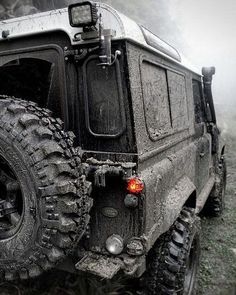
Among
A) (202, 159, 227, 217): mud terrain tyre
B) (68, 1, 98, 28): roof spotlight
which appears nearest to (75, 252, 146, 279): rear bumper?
(68, 1, 98, 28): roof spotlight

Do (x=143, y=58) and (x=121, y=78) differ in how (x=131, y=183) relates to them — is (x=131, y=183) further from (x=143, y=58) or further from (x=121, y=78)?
(x=143, y=58)

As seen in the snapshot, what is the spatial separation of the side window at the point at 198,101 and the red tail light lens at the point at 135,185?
2470mm

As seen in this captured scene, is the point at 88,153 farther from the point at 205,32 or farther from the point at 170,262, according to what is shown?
the point at 205,32

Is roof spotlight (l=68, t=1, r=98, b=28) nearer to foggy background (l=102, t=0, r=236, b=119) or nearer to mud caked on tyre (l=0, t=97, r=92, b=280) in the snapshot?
mud caked on tyre (l=0, t=97, r=92, b=280)

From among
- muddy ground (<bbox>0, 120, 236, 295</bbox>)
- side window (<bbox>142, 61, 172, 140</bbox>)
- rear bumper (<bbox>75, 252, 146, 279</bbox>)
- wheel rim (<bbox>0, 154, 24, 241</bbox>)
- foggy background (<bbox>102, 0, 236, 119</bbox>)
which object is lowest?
muddy ground (<bbox>0, 120, 236, 295</bbox>)

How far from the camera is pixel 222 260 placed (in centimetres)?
414

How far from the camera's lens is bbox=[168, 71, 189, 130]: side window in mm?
3217

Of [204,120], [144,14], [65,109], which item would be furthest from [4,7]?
[144,14]

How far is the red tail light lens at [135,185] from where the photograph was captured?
2.20 metres

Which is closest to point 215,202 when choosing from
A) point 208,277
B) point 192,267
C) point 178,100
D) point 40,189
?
point 208,277

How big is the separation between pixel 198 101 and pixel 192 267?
2416mm

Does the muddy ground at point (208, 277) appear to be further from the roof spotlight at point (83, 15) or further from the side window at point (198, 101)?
the roof spotlight at point (83, 15)

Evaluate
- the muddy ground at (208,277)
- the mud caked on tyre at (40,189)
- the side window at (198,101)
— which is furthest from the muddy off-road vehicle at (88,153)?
the side window at (198,101)

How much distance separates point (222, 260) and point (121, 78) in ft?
9.67
